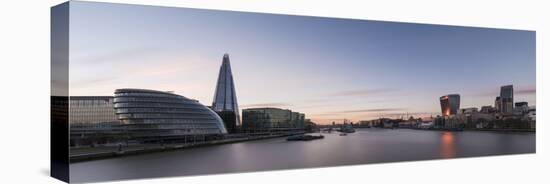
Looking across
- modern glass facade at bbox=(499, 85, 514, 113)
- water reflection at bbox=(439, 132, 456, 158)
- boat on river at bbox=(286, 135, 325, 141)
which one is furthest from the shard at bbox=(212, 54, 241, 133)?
modern glass facade at bbox=(499, 85, 514, 113)

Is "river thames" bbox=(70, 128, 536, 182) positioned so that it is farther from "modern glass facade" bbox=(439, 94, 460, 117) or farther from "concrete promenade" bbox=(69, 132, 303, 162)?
"modern glass facade" bbox=(439, 94, 460, 117)

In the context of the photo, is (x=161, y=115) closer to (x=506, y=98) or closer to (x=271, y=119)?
(x=271, y=119)

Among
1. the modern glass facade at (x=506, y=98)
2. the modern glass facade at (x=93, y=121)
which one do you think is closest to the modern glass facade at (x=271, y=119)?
the modern glass facade at (x=93, y=121)

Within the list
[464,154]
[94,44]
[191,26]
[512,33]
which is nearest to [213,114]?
[191,26]

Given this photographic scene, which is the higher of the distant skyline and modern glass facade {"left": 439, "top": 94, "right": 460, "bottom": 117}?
the distant skyline

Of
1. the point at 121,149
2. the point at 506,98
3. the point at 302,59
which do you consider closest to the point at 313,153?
the point at 302,59

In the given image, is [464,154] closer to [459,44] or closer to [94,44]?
[459,44]
